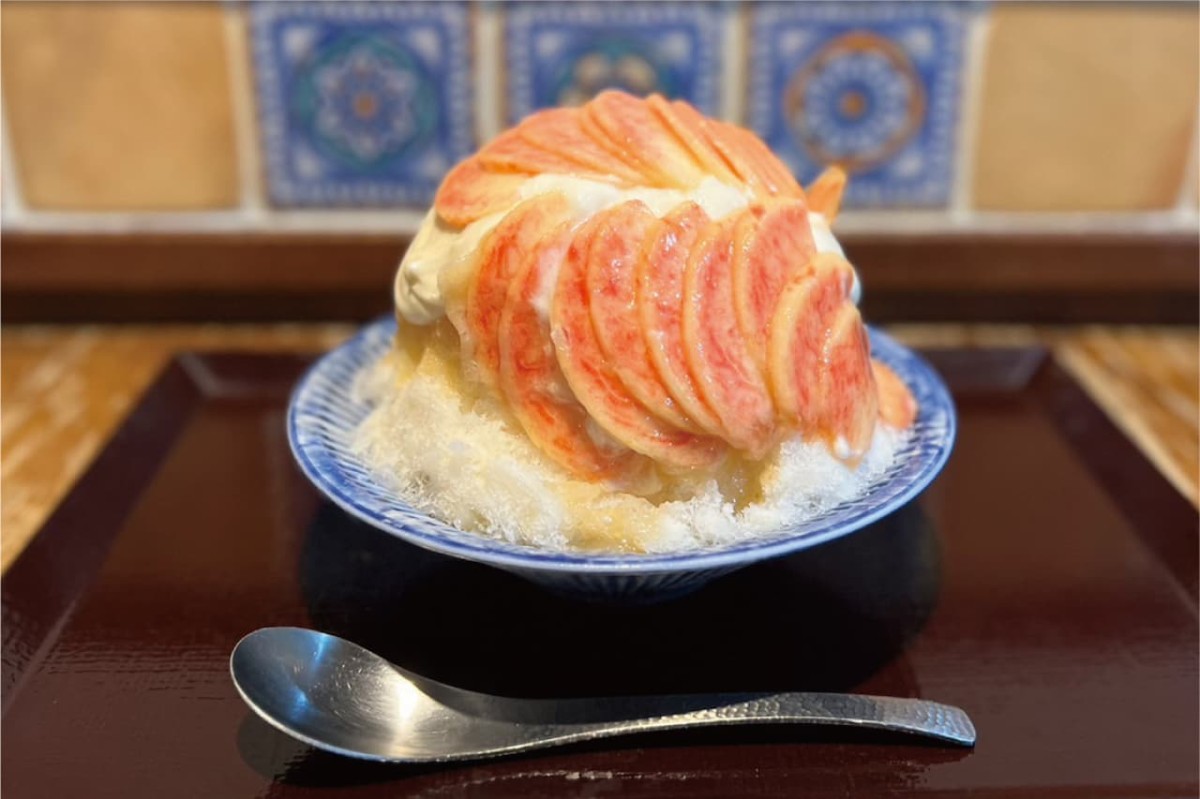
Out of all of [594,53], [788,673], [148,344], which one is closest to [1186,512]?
[788,673]

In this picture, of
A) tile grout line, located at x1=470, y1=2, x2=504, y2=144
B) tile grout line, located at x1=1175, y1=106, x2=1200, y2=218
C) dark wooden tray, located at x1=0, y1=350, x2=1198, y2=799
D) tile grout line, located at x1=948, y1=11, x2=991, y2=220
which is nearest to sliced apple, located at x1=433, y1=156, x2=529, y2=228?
dark wooden tray, located at x1=0, y1=350, x2=1198, y2=799

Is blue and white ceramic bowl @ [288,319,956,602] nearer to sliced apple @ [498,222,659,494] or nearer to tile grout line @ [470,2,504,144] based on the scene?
sliced apple @ [498,222,659,494]

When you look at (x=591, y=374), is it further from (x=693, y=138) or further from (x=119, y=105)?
(x=119, y=105)

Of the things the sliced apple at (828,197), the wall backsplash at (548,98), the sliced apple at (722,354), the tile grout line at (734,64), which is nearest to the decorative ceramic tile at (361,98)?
the wall backsplash at (548,98)

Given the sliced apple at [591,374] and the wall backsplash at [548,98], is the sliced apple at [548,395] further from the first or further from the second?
the wall backsplash at [548,98]

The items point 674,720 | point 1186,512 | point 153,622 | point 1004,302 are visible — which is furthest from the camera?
point 1004,302

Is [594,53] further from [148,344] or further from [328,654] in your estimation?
[328,654]
